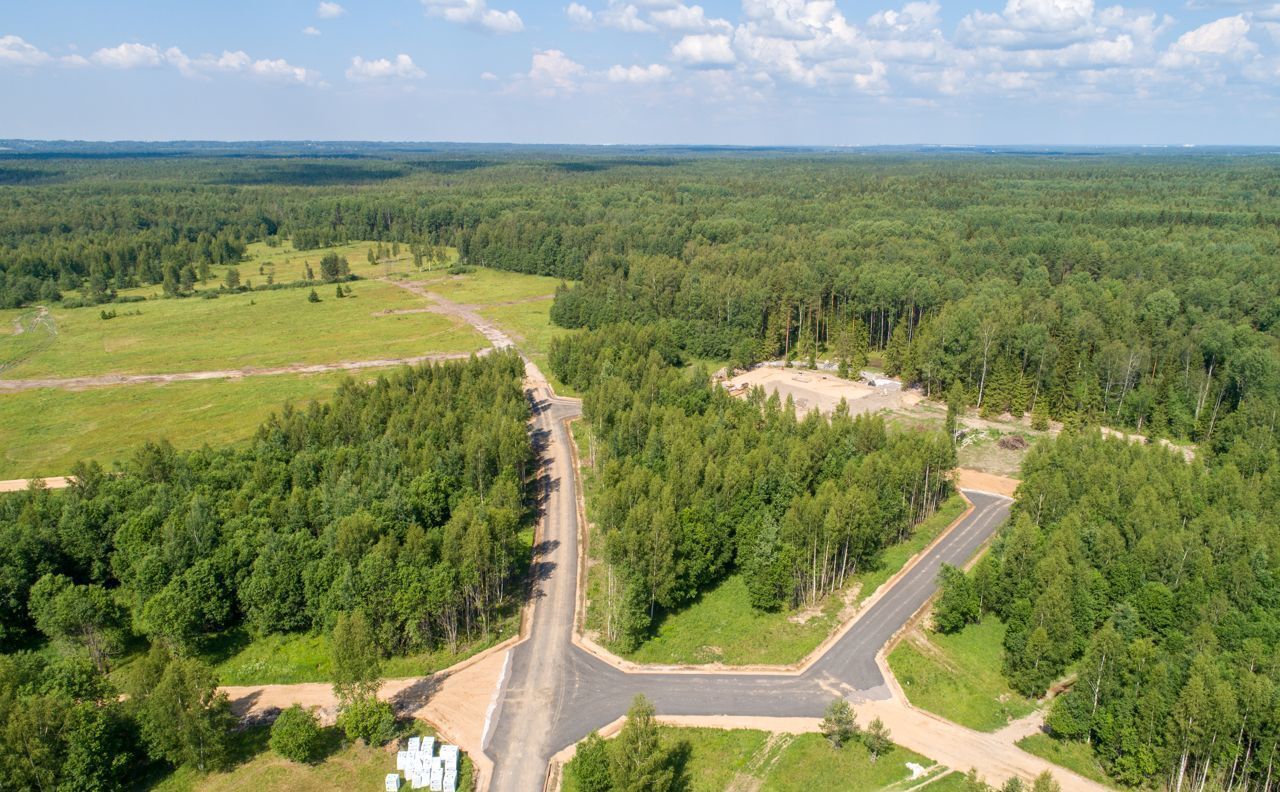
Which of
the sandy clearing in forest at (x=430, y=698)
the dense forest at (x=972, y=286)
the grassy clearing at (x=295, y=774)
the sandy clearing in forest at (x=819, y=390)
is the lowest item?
the grassy clearing at (x=295, y=774)

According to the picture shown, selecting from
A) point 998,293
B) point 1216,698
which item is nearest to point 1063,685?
point 1216,698

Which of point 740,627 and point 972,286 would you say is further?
point 972,286

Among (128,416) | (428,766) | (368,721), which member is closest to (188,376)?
(128,416)

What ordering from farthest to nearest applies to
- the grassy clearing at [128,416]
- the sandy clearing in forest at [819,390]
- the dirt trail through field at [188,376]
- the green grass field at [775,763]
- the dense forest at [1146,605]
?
the dirt trail through field at [188,376]
the sandy clearing in forest at [819,390]
the grassy clearing at [128,416]
the green grass field at [775,763]
the dense forest at [1146,605]

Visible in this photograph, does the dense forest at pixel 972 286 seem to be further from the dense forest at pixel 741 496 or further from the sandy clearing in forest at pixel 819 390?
the dense forest at pixel 741 496

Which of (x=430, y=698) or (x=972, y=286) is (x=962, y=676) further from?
(x=972, y=286)

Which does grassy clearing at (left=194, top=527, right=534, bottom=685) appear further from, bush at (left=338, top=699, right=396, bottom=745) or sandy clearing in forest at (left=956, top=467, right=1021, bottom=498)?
sandy clearing in forest at (left=956, top=467, right=1021, bottom=498)

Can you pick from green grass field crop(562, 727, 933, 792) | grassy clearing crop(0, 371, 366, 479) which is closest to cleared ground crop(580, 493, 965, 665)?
green grass field crop(562, 727, 933, 792)

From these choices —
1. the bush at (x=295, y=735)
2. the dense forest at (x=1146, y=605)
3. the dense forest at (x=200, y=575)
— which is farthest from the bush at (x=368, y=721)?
the dense forest at (x=1146, y=605)
